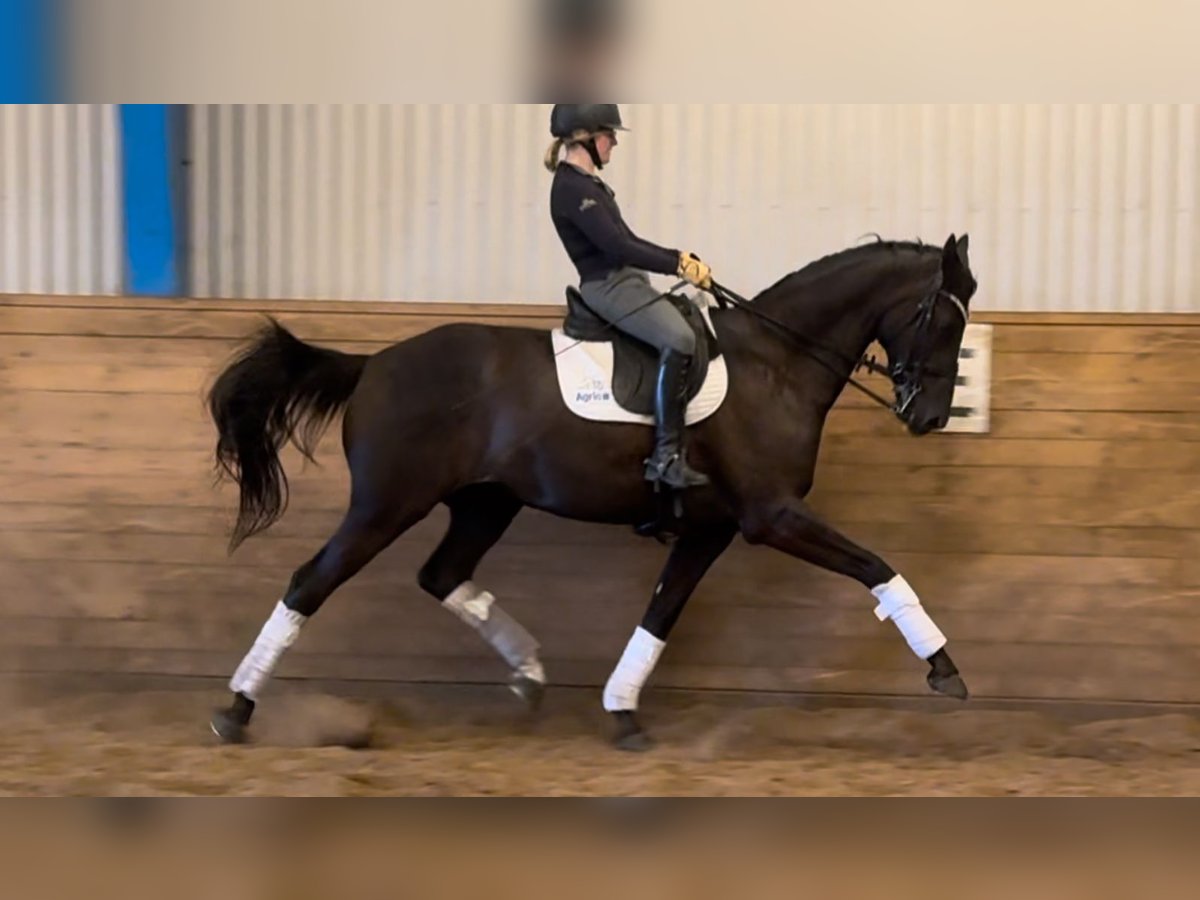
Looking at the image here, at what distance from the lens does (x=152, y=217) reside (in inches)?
191

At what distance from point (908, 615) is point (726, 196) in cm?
190

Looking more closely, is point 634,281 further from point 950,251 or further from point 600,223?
point 950,251

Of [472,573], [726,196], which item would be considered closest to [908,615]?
[472,573]

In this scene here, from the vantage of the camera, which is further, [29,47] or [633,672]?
[633,672]

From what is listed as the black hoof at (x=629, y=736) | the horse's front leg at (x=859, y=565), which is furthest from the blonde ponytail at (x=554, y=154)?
the black hoof at (x=629, y=736)

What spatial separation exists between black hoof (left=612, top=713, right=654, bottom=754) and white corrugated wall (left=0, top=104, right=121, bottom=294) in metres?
2.76

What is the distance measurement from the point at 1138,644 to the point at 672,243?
7.68 ft

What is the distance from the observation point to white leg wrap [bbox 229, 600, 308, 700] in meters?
3.81

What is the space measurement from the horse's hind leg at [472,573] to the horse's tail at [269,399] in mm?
560

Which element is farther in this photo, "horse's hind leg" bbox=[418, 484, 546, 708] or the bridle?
"horse's hind leg" bbox=[418, 484, 546, 708]

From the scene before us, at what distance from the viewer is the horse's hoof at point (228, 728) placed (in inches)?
153

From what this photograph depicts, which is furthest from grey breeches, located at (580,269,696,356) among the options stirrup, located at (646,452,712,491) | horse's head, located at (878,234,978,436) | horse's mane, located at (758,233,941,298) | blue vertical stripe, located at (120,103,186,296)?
blue vertical stripe, located at (120,103,186,296)

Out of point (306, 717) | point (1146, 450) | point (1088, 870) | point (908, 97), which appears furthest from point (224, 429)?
point (1146, 450)

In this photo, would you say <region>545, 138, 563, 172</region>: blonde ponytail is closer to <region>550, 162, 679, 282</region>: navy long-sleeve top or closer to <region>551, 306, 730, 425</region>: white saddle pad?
<region>550, 162, 679, 282</region>: navy long-sleeve top
